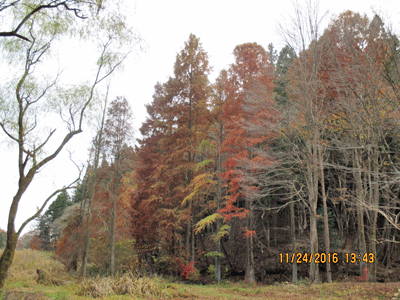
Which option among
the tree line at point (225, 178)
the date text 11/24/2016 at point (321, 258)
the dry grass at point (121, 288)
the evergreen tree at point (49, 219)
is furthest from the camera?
the evergreen tree at point (49, 219)

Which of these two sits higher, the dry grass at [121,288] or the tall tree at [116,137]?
the tall tree at [116,137]

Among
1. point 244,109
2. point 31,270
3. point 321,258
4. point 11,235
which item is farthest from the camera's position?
point 31,270

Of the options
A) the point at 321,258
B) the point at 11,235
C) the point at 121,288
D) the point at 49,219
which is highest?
the point at 11,235

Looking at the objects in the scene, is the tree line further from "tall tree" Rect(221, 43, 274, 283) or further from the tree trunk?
the tree trunk

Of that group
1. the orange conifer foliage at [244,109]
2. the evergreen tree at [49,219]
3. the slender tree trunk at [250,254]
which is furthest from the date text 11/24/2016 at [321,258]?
the evergreen tree at [49,219]

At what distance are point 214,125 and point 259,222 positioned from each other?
946 centimetres

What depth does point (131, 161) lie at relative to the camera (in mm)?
15188

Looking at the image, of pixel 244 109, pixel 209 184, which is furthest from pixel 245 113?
pixel 209 184

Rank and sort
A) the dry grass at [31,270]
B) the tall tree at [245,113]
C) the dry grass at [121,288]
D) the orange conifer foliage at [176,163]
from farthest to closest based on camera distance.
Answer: the orange conifer foliage at [176,163] < the tall tree at [245,113] < the dry grass at [31,270] < the dry grass at [121,288]

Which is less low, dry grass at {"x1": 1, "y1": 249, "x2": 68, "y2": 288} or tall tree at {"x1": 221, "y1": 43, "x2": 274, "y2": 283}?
tall tree at {"x1": 221, "y1": 43, "x2": 274, "y2": 283}

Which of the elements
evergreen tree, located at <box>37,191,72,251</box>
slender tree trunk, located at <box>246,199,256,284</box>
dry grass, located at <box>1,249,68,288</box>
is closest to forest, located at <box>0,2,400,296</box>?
slender tree trunk, located at <box>246,199,256,284</box>

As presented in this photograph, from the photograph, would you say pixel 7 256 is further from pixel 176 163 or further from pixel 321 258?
pixel 321 258

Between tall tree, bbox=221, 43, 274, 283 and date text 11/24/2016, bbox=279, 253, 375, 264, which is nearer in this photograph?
tall tree, bbox=221, 43, 274, 283

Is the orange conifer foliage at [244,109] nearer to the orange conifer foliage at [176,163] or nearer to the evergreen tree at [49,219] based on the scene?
the orange conifer foliage at [176,163]
